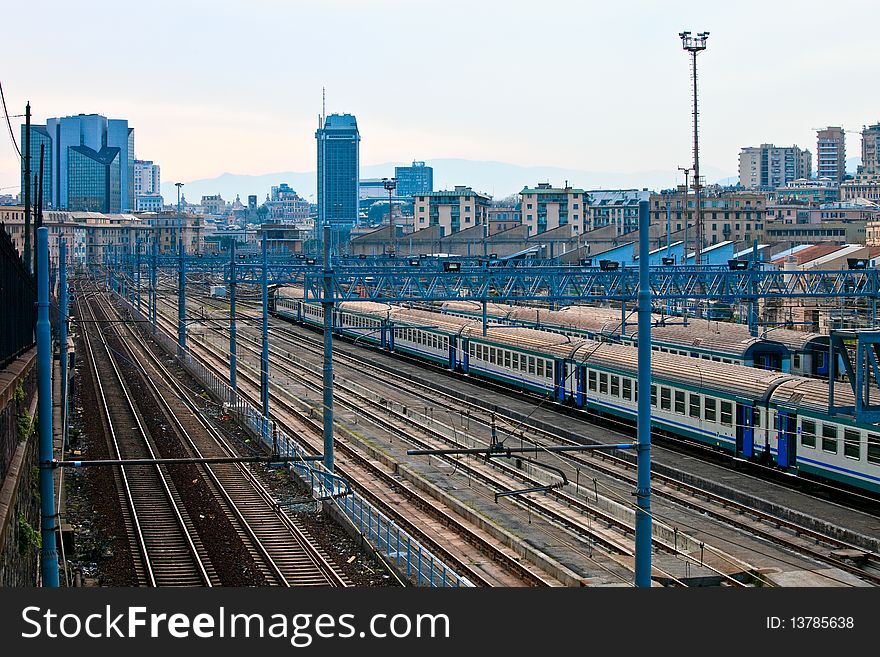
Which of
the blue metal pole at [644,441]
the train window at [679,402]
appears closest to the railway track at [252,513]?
the blue metal pole at [644,441]

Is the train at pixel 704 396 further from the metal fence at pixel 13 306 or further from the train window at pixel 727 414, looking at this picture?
the metal fence at pixel 13 306

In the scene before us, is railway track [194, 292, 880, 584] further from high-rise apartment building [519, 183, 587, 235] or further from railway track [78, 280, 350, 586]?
high-rise apartment building [519, 183, 587, 235]

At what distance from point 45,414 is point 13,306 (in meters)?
11.7

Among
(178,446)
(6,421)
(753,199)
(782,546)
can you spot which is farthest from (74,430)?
(753,199)

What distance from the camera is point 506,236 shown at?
10788 centimetres

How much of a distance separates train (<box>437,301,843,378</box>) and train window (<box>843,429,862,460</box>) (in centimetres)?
568

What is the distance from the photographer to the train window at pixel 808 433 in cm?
2573

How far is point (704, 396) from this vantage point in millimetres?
30000

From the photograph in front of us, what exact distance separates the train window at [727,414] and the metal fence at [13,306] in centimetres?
1683

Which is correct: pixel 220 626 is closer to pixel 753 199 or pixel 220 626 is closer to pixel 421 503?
pixel 421 503

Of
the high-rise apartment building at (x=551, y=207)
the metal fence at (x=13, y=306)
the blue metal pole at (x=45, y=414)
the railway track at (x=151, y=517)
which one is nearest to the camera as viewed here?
the blue metal pole at (x=45, y=414)

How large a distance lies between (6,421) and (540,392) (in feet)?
87.2

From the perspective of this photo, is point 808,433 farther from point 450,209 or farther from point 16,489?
point 450,209

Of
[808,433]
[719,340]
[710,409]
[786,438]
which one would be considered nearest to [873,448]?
[808,433]
